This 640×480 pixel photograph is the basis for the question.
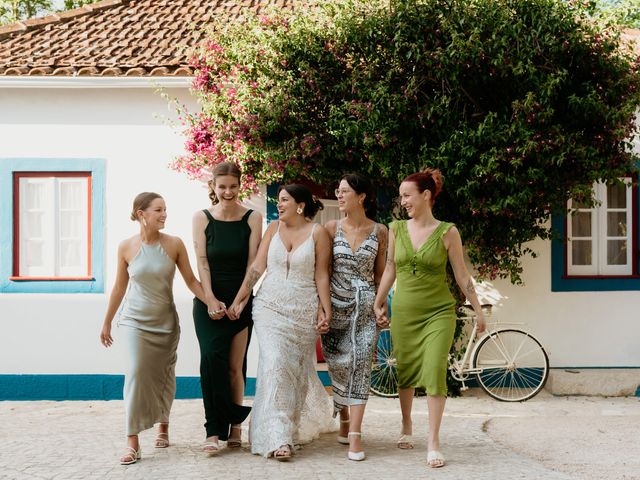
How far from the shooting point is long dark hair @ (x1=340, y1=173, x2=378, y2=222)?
6.15 meters

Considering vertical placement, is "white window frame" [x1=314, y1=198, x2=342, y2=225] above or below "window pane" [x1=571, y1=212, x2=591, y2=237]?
above

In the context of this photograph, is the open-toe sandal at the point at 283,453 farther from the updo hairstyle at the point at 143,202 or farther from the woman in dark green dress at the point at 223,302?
the updo hairstyle at the point at 143,202

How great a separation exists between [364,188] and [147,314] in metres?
1.89

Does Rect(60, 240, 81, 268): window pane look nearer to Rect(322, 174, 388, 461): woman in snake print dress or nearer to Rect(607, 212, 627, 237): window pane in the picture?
Rect(322, 174, 388, 461): woman in snake print dress

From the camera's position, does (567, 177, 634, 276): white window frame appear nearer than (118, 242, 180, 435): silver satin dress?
No

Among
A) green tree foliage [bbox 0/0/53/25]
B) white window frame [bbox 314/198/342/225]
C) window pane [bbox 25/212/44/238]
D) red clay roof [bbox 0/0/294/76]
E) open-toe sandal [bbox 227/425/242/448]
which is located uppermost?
green tree foliage [bbox 0/0/53/25]

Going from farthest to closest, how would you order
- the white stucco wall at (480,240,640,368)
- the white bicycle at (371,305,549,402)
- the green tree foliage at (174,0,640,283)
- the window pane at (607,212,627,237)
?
the window pane at (607,212,627,237)
the white stucco wall at (480,240,640,368)
the white bicycle at (371,305,549,402)
the green tree foliage at (174,0,640,283)

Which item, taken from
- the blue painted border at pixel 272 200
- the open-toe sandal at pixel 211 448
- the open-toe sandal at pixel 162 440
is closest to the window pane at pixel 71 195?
the blue painted border at pixel 272 200

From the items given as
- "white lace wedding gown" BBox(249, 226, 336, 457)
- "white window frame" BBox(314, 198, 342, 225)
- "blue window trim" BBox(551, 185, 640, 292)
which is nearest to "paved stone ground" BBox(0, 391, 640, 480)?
"white lace wedding gown" BBox(249, 226, 336, 457)

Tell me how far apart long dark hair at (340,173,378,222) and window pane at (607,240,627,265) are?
4461 mm

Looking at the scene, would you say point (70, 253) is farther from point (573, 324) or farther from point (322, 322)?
point (573, 324)

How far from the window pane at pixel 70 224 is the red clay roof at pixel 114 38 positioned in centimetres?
160

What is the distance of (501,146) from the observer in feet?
25.4

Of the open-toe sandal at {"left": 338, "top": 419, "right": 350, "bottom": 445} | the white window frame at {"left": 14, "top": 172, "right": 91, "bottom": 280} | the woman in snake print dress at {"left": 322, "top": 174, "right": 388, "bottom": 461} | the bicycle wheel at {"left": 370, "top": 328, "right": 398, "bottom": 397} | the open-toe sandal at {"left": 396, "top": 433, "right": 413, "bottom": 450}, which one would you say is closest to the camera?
the woman in snake print dress at {"left": 322, "top": 174, "right": 388, "bottom": 461}
